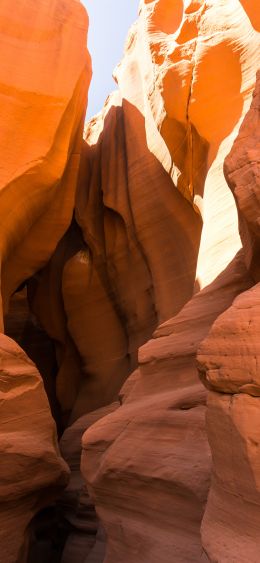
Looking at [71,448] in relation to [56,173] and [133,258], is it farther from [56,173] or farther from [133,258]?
[56,173]

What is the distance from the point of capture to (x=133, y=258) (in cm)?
826

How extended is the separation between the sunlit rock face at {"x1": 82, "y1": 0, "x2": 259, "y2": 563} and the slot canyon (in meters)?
0.02

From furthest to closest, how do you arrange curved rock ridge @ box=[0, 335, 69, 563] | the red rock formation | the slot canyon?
1. the red rock formation
2. curved rock ridge @ box=[0, 335, 69, 563]
3. the slot canyon

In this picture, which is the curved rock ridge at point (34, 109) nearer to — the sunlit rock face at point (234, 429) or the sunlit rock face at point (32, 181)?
the sunlit rock face at point (32, 181)

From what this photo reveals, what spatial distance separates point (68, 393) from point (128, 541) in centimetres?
585

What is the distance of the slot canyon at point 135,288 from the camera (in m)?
2.62

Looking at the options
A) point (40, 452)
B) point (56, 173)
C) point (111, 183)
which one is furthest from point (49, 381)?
point (40, 452)

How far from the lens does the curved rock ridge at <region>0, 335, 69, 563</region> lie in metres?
4.61

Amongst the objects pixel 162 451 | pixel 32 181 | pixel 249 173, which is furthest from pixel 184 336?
pixel 32 181

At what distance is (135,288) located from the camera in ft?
26.9

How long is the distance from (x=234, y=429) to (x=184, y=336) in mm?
1883

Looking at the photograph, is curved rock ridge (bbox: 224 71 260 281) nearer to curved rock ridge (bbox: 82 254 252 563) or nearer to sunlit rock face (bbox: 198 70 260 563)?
sunlit rock face (bbox: 198 70 260 563)

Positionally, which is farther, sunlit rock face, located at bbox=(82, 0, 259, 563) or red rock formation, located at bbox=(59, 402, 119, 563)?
red rock formation, located at bbox=(59, 402, 119, 563)

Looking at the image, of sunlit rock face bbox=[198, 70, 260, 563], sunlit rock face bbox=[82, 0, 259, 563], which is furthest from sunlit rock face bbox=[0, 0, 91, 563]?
sunlit rock face bbox=[198, 70, 260, 563]
